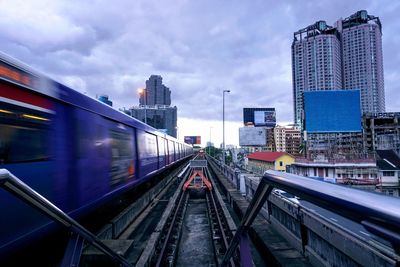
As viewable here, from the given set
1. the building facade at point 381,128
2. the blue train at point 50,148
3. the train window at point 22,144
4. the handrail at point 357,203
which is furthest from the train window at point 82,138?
the building facade at point 381,128

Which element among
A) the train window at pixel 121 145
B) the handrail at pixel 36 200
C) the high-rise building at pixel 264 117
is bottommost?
the handrail at pixel 36 200

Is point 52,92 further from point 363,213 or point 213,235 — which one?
point 213,235

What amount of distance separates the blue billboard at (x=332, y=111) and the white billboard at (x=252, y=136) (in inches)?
909

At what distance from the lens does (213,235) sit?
23.9 ft

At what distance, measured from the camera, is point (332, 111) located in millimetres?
38000

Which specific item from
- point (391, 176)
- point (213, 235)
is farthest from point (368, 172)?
point (213, 235)

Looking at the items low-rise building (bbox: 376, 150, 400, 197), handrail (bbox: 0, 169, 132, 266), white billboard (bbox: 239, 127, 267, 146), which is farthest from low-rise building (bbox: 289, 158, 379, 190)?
handrail (bbox: 0, 169, 132, 266)

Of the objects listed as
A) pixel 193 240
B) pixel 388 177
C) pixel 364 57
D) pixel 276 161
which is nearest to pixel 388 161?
pixel 388 177

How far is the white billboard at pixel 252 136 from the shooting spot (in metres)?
61.6

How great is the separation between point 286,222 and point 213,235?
100.0 inches

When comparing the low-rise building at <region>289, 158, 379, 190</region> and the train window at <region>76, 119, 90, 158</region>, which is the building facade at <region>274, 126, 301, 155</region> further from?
the train window at <region>76, 119, 90, 158</region>

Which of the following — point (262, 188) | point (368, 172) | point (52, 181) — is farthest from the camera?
point (368, 172)

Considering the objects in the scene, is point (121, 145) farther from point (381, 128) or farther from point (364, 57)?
point (364, 57)

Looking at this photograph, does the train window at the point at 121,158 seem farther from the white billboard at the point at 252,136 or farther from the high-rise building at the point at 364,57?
the high-rise building at the point at 364,57
